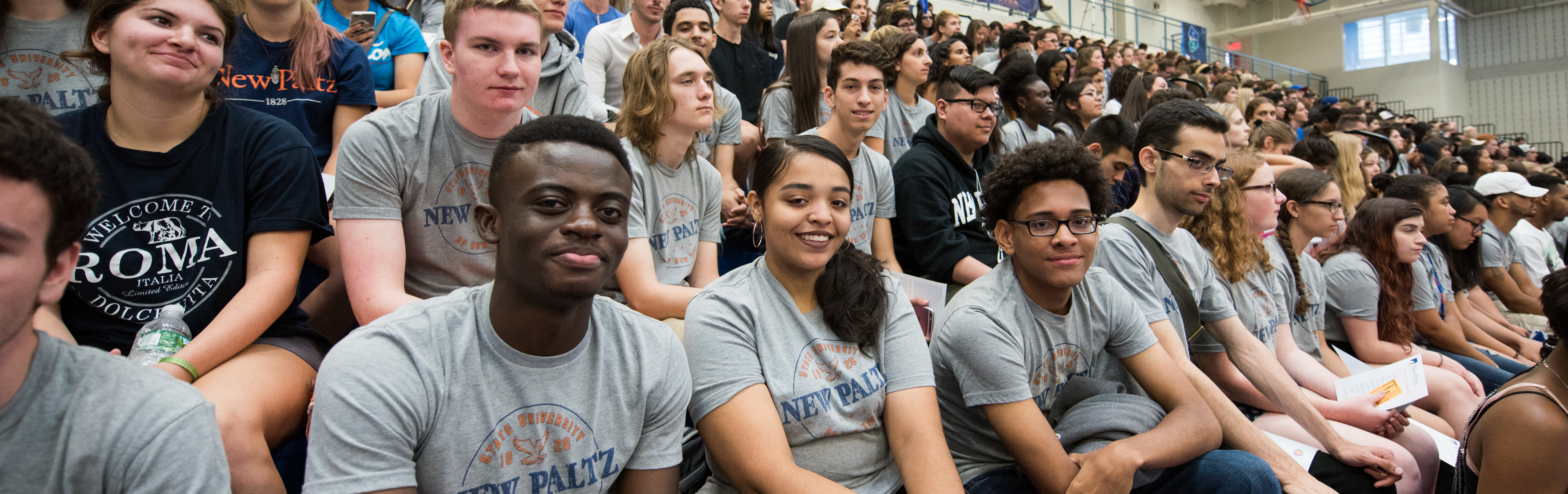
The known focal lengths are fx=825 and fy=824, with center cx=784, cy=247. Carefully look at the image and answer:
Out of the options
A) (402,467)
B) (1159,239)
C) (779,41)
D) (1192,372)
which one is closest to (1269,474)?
(1192,372)

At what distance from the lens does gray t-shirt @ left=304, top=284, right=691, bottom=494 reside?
5.01ft

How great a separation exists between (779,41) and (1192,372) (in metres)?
4.82

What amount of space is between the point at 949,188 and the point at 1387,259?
9.61 ft

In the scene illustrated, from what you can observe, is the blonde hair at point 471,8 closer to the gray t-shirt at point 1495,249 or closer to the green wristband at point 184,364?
the green wristband at point 184,364

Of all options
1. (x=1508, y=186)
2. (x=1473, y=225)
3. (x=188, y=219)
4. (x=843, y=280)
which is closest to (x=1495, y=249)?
(x=1508, y=186)

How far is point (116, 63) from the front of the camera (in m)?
2.08

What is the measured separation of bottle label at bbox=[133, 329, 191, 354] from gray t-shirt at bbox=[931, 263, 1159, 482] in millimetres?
1989

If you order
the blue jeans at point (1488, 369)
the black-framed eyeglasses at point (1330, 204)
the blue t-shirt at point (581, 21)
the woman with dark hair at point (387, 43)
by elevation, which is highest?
the blue t-shirt at point (581, 21)

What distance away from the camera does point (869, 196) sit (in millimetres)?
4070

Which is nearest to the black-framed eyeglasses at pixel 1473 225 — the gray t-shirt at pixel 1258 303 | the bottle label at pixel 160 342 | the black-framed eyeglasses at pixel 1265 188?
the gray t-shirt at pixel 1258 303

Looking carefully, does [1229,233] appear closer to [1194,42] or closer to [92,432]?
[92,432]

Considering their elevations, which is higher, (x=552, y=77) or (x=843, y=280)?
(x=552, y=77)

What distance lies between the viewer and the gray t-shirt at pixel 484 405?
60.1 inches

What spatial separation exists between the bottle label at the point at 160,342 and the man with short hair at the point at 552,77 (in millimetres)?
1760
